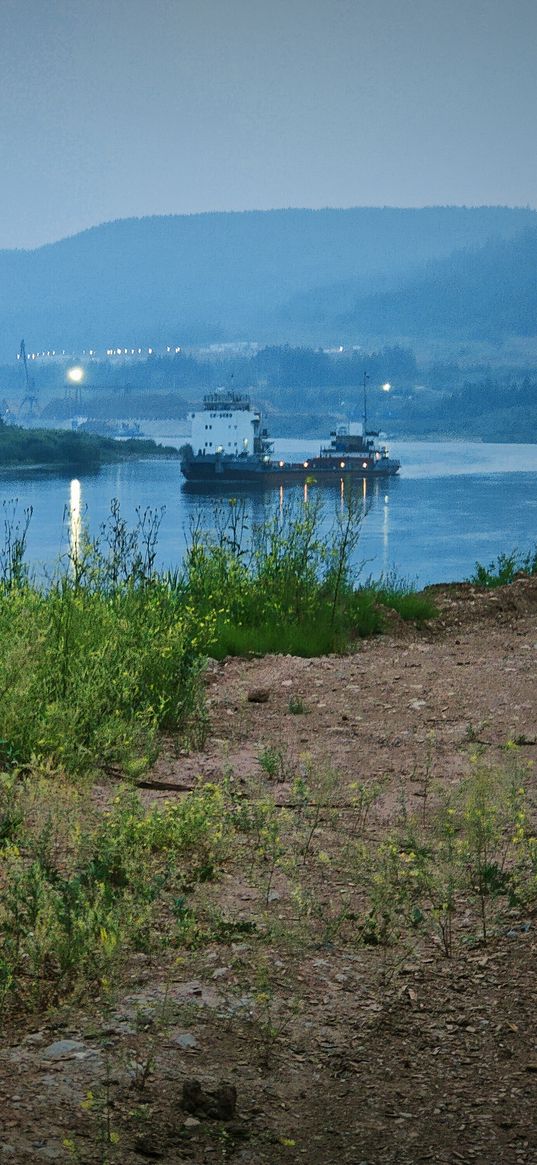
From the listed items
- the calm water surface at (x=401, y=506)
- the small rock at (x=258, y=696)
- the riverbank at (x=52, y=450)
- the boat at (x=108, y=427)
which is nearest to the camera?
the small rock at (x=258, y=696)

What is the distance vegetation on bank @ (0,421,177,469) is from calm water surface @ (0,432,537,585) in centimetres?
54

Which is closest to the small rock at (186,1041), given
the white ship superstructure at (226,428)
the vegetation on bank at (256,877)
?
the vegetation on bank at (256,877)

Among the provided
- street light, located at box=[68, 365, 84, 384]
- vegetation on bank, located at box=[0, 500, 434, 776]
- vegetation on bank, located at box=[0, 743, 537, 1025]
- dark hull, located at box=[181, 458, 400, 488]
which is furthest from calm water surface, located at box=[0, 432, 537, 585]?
street light, located at box=[68, 365, 84, 384]

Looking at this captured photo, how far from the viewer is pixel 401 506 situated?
134 feet

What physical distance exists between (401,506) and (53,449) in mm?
11620

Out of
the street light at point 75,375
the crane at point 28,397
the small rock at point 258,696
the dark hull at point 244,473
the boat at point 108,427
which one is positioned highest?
the street light at point 75,375

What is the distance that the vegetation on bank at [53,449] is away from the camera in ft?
134

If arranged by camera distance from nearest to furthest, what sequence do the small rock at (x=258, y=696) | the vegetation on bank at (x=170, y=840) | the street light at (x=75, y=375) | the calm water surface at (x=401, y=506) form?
the vegetation on bank at (x=170, y=840), the small rock at (x=258, y=696), the calm water surface at (x=401, y=506), the street light at (x=75, y=375)

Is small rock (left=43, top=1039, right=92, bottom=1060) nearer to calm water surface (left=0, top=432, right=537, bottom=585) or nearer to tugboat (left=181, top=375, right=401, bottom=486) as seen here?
calm water surface (left=0, top=432, right=537, bottom=585)

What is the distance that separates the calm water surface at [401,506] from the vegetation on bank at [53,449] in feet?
1.77

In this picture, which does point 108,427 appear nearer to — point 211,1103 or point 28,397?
point 28,397

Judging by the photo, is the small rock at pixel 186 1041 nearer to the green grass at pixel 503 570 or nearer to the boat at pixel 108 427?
the green grass at pixel 503 570

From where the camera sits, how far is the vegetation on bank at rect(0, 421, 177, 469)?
134 ft

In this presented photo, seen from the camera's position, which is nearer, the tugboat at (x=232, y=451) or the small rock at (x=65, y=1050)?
the small rock at (x=65, y=1050)
